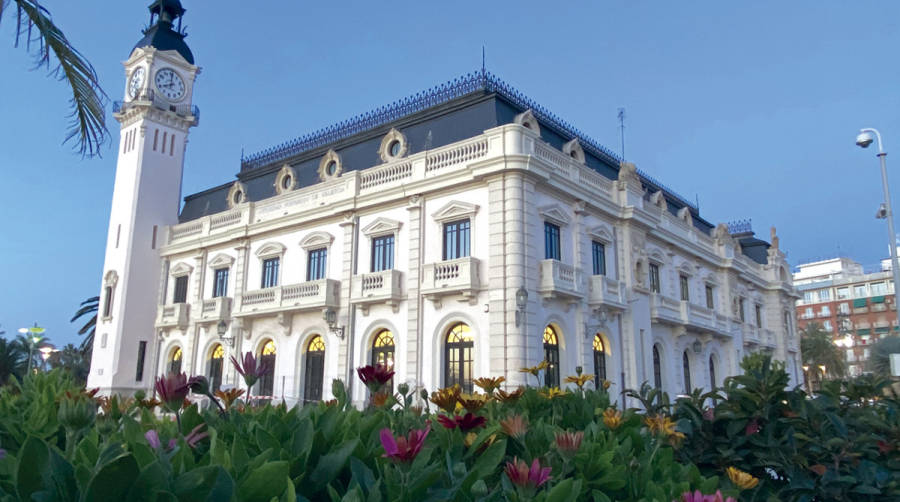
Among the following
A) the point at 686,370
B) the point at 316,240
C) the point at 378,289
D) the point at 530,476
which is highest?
the point at 316,240

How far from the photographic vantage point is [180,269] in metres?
29.8

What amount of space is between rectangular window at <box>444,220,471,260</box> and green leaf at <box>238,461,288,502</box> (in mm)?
18139

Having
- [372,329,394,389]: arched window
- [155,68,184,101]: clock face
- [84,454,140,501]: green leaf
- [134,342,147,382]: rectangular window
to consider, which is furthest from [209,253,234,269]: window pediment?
[84,454,140,501]: green leaf

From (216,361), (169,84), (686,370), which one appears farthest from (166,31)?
(686,370)

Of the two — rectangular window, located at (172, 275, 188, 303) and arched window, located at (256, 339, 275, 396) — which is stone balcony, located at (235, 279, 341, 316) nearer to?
arched window, located at (256, 339, 275, 396)

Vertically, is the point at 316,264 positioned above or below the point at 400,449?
above

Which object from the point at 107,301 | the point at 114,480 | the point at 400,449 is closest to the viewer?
the point at 114,480

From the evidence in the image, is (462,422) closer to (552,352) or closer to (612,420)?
(612,420)

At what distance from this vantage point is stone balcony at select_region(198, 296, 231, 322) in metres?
26.3

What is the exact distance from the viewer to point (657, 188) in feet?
100

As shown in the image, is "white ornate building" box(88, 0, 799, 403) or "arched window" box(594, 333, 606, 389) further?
"arched window" box(594, 333, 606, 389)

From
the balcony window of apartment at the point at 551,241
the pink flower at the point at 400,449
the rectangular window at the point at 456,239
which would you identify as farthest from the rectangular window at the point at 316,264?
the pink flower at the point at 400,449

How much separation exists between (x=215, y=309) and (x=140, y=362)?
6.05 meters

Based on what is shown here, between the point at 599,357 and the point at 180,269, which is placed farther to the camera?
the point at 180,269
